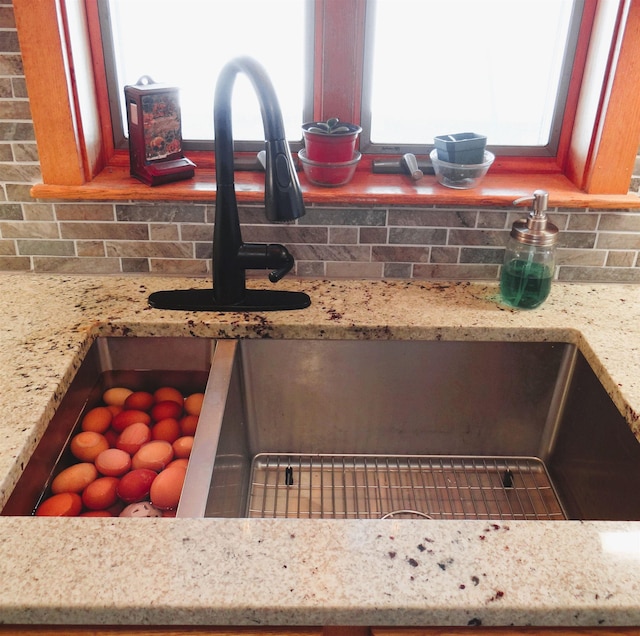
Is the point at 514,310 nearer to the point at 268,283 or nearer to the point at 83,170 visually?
the point at 268,283

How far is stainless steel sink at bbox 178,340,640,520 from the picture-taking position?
1.26 meters

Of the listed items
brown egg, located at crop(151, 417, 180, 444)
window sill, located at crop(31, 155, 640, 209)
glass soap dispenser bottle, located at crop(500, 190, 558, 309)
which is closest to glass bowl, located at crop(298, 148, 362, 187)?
window sill, located at crop(31, 155, 640, 209)

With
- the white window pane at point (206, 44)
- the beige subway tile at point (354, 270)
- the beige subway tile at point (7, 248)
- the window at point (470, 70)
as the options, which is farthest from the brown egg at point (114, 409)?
the window at point (470, 70)

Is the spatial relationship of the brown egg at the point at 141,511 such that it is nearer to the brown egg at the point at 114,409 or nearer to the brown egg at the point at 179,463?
the brown egg at the point at 179,463

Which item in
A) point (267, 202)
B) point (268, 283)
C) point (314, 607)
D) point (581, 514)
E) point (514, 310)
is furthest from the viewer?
point (268, 283)

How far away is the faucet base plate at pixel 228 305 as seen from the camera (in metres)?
1.34

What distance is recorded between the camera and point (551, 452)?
4.52 ft

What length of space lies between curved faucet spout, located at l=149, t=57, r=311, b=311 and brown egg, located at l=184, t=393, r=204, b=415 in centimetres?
19

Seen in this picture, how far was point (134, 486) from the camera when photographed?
3.58ft

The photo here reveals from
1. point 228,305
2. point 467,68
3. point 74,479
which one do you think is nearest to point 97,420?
point 74,479

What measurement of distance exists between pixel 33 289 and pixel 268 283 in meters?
0.52

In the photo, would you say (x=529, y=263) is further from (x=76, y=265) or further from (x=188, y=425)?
(x=76, y=265)

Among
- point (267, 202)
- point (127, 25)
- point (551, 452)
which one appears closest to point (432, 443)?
point (551, 452)

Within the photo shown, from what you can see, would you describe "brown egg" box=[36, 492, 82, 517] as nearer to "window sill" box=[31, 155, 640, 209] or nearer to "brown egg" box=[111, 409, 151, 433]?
"brown egg" box=[111, 409, 151, 433]
